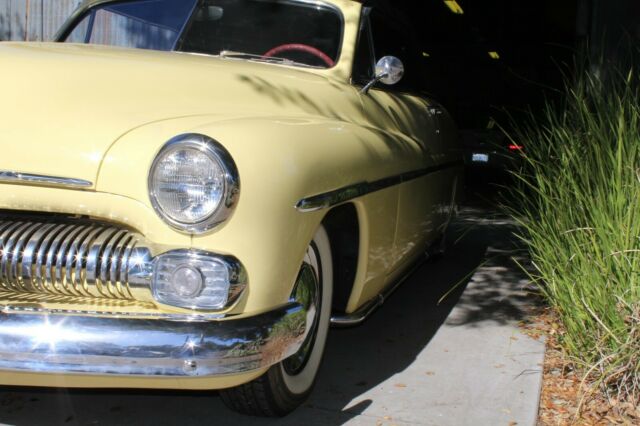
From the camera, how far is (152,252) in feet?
7.90

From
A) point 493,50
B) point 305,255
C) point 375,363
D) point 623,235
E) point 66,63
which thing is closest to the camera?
point 305,255

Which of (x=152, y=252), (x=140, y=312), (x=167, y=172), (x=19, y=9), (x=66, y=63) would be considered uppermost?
(x=19, y=9)

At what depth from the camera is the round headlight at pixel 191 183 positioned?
2.42 meters

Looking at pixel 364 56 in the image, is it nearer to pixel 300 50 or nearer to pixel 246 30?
pixel 300 50

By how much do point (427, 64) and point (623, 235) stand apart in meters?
3.03

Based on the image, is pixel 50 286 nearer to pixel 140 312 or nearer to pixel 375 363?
pixel 140 312

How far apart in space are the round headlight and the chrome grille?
0.56 feet

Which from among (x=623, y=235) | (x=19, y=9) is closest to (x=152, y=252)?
(x=623, y=235)

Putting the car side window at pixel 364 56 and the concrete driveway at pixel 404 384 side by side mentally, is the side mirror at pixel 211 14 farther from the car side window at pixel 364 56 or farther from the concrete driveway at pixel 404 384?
the concrete driveway at pixel 404 384

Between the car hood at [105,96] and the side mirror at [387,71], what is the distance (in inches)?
10.3

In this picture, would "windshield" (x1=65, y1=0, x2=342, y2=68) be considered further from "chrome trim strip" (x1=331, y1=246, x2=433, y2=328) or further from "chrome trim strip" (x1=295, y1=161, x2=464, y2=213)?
"chrome trim strip" (x1=331, y1=246, x2=433, y2=328)

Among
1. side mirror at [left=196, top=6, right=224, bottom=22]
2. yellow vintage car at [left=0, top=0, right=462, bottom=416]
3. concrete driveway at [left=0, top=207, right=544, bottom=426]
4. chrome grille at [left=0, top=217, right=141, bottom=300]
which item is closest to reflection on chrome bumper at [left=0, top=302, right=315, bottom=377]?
yellow vintage car at [left=0, top=0, right=462, bottom=416]

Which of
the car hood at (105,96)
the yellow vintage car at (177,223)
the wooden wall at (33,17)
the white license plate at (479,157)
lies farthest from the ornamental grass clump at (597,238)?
the white license plate at (479,157)

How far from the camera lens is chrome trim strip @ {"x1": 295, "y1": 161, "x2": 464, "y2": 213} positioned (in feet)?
8.84
